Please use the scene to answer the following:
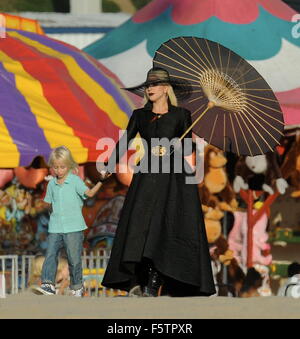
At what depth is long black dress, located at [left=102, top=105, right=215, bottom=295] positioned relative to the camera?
27.4 ft

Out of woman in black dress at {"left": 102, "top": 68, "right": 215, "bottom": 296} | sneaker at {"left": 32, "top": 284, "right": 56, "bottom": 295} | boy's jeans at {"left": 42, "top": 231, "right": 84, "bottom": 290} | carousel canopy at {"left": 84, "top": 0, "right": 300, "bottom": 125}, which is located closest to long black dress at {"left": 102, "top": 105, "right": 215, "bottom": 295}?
woman in black dress at {"left": 102, "top": 68, "right": 215, "bottom": 296}

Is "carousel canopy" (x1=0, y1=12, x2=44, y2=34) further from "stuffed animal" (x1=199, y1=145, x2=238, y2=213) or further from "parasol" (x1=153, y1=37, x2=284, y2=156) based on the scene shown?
"parasol" (x1=153, y1=37, x2=284, y2=156)

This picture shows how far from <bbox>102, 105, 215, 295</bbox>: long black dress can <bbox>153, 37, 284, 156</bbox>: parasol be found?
0.85 meters

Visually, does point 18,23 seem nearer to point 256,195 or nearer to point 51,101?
point 51,101

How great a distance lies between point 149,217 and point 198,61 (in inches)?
63.7

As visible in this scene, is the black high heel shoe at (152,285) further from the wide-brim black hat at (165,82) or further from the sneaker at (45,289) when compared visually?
the wide-brim black hat at (165,82)

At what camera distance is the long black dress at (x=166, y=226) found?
27.4ft

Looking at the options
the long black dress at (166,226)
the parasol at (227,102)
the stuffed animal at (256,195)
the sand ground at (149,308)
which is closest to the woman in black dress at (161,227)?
the long black dress at (166,226)

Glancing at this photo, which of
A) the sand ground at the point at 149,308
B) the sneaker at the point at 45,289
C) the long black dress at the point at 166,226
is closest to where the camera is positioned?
the sand ground at the point at 149,308

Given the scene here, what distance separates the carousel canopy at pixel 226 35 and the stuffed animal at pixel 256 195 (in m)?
0.91

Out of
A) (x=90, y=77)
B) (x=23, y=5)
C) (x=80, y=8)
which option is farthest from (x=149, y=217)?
(x=23, y=5)

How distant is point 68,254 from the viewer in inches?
371

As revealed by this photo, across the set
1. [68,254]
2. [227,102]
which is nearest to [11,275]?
[68,254]
